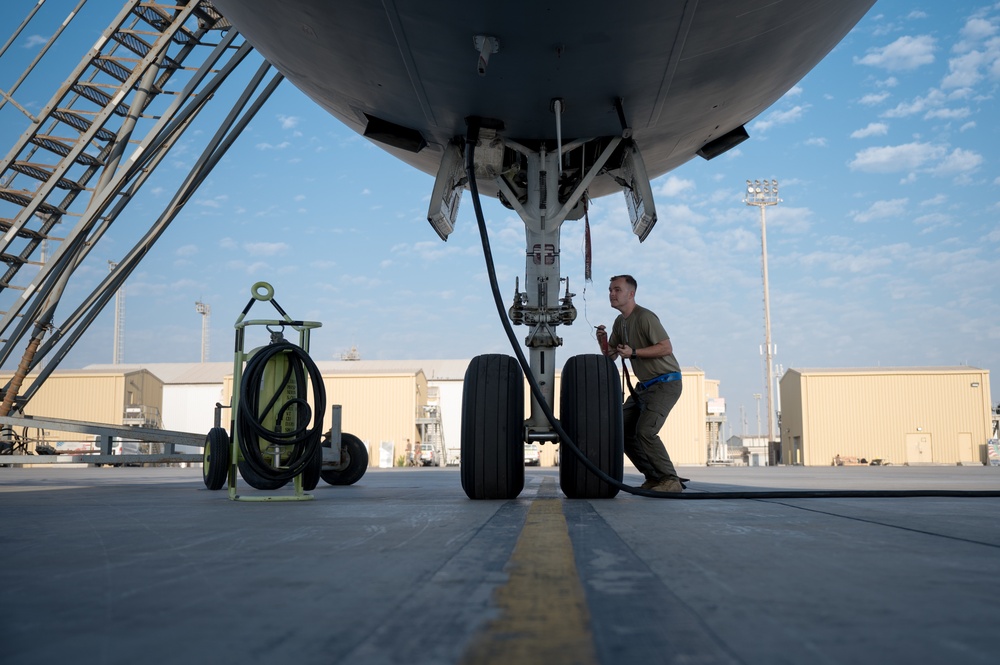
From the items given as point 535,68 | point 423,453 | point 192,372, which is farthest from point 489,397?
point 192,372

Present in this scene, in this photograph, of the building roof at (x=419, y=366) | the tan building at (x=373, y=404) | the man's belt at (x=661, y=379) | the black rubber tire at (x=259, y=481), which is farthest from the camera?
the building roof at (x=419, y=366)

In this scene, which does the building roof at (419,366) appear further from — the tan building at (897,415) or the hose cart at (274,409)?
the hose cart at (274,409)

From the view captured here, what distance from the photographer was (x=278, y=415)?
16.7 ft

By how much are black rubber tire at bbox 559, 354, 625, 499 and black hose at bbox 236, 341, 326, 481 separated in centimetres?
155

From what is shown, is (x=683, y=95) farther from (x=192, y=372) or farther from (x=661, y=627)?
(x=192, y=372)

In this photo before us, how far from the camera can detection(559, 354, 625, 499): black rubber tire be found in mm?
4840

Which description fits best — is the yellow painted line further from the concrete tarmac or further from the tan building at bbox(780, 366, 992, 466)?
the tan building at bbox(780, 366, 992, 466)

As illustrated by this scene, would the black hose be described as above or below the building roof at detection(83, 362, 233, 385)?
below

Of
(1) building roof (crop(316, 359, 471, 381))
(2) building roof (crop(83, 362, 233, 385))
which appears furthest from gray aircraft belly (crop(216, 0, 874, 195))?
(1) building roof (crop(316, 359, 471, 381))

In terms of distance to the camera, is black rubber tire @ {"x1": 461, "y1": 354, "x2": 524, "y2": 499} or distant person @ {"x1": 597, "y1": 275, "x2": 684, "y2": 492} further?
distant person @ {"x1": 597, "y1": 275, "x2": 684, "y2": 492}

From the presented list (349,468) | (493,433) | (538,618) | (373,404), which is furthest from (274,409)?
(373,404)

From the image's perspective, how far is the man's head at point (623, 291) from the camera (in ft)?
19.4

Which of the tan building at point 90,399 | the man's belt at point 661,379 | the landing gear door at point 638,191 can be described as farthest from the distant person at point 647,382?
the tan building at point 90,399

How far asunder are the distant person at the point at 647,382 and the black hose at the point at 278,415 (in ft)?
7.22
